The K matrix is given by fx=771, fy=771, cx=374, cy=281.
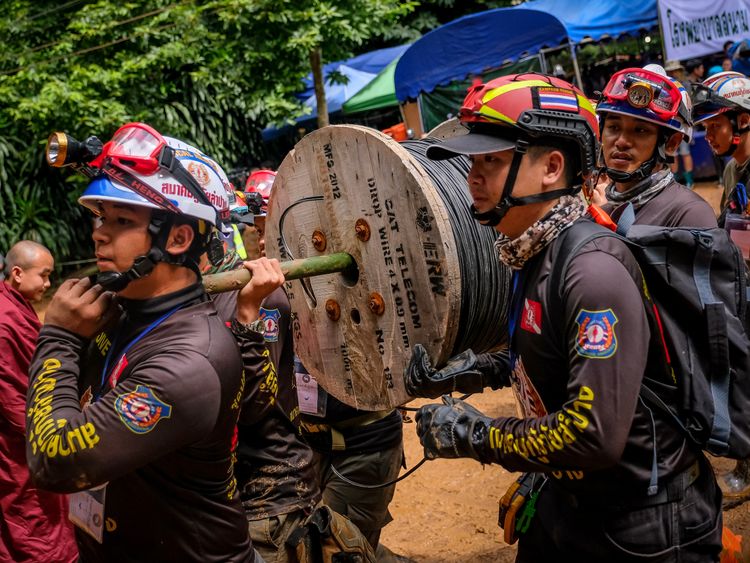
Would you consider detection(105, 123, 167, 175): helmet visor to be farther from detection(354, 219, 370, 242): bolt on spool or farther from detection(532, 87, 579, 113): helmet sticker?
detection(532, 87, 579, 113): helmet sticker

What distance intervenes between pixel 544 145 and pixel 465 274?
2.74 ft

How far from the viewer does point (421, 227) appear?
3.12 meters

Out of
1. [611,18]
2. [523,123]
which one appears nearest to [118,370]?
[523,123]

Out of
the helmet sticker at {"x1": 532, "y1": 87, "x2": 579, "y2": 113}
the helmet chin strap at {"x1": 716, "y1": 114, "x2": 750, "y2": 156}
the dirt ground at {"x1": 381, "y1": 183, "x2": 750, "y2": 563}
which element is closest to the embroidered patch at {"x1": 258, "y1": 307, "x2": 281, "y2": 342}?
the helmet sticker at {"x1": 532, "y1": 87, "x2": 579, "y2": 113}

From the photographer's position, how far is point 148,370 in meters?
2.26

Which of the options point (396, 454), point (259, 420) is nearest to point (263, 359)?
point (259, 420)

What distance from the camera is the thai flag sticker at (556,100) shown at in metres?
2.43

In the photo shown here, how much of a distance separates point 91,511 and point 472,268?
172cm

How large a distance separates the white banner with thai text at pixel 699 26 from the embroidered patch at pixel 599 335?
13.0 m

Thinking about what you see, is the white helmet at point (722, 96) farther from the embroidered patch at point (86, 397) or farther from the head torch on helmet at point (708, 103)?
the embroidered patch at point (86, 397)

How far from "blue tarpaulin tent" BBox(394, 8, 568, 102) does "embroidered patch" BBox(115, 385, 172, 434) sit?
13.6 metres

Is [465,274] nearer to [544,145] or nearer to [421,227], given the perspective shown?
[421,227]

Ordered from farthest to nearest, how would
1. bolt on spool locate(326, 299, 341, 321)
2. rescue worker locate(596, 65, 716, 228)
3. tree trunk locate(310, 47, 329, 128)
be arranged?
tree trunk locate(310, 47, 329, 128) < rescue worker locate(596, 65, 716, 228) < bolt on spool locate(326, 299, 341, 321)

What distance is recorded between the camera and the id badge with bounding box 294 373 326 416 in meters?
4.18
